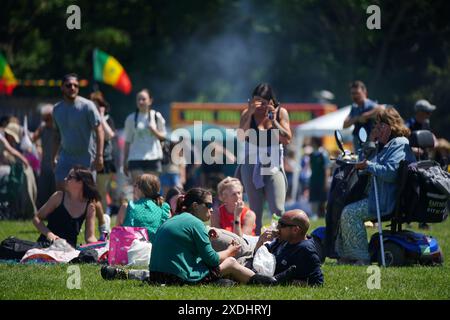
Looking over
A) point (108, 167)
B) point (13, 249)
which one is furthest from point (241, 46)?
point (13, 249)

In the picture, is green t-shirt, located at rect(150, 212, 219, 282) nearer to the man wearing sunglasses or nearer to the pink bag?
the pink bag

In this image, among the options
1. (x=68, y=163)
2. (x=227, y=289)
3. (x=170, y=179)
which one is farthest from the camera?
(x=170, y=179)

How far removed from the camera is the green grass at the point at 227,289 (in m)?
8.26

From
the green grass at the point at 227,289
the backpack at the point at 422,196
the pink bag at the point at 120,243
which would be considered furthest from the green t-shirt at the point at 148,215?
the backpack at the point at 422,196

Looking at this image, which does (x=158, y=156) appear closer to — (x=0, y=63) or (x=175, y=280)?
(x=175, y=280)

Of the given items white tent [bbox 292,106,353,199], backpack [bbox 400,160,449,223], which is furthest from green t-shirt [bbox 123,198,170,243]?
white tent [bbox 292,106,353,199]

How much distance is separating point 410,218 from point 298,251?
2465mm

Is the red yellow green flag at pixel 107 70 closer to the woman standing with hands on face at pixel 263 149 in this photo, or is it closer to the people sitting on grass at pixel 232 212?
the woman standing with hands on face at pixel 263 149

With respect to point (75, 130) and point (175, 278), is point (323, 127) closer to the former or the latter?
point (75, 130)

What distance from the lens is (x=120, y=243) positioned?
1078cm

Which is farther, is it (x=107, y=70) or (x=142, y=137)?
(x=107, y=70)

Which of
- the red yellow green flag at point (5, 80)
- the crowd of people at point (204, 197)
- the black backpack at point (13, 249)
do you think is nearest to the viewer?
the crowd of people at point (204, 197)

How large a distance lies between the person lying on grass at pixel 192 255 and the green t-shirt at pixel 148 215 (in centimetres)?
207

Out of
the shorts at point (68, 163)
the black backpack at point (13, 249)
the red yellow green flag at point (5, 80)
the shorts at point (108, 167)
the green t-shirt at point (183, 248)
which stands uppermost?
the red yellow green flag at point (5, 80)
